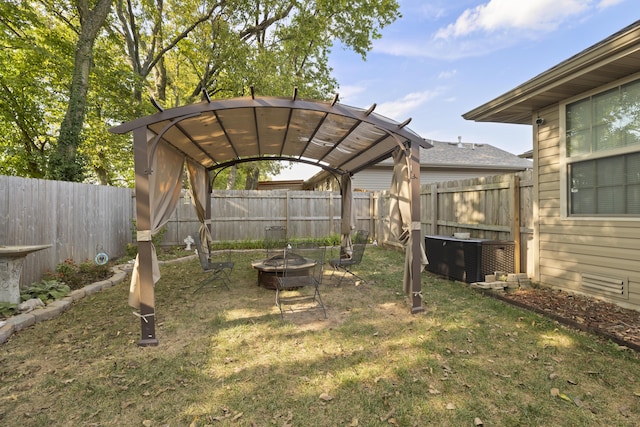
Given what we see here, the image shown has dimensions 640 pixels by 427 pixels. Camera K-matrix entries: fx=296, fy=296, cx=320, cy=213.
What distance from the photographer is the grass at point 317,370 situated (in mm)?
2158

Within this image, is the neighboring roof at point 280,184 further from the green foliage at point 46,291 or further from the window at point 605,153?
the window at point 605,153

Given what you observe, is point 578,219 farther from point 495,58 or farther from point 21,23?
point 21,23

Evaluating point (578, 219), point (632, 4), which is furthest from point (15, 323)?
point (632, 4)

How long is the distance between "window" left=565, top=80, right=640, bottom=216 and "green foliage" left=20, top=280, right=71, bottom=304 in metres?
7.90

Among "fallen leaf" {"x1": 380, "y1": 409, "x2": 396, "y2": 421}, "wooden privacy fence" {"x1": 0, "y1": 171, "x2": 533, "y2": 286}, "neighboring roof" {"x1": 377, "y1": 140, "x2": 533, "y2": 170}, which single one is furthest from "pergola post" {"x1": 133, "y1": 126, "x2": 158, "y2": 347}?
"neighboring roof" {"x1": 377, "y1": 140, "x2": 533, "y2": 170}

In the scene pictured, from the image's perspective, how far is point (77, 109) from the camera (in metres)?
6.99

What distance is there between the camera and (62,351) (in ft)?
10.2

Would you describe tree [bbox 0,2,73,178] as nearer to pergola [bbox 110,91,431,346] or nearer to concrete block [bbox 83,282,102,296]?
concrete block [bbox 83,282,102,296]

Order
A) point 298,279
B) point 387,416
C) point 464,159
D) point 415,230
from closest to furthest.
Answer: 1. point 387,416
2. point 415,230
3. point 298,279
4. point 464,159

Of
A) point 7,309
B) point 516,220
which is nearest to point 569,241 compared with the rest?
point 516,220

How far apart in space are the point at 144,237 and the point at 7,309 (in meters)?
2.18

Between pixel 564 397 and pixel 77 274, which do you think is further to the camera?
pixel 77 274

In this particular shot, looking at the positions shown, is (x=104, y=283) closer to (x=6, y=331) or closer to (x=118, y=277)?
(x=118, y=277)

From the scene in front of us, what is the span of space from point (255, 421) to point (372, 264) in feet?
18.8
